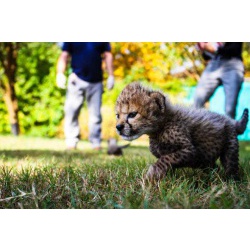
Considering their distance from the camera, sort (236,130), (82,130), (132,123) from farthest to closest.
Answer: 1. (82,130)
2. (236,130)
3. (132,123)

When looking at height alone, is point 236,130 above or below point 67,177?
above

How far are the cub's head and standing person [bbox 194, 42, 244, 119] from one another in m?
2.46

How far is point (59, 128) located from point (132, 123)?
10.5 m

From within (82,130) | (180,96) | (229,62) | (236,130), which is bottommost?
(82,130)

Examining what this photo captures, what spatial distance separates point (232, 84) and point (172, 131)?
9.08ft

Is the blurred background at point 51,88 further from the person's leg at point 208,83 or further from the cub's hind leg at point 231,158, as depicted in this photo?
the cub's hind leg at point 231,158

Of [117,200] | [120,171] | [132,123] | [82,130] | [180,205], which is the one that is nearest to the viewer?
[180,205]

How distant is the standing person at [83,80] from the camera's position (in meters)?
6.86

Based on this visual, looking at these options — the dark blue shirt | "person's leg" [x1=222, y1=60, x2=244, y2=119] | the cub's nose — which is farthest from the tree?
the cub's nose

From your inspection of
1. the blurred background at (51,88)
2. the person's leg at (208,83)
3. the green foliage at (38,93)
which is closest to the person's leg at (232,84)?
the person's leg at (208,83)

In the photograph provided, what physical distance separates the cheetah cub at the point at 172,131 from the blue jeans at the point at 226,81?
2.06 metres

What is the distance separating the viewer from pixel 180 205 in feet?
6.83
